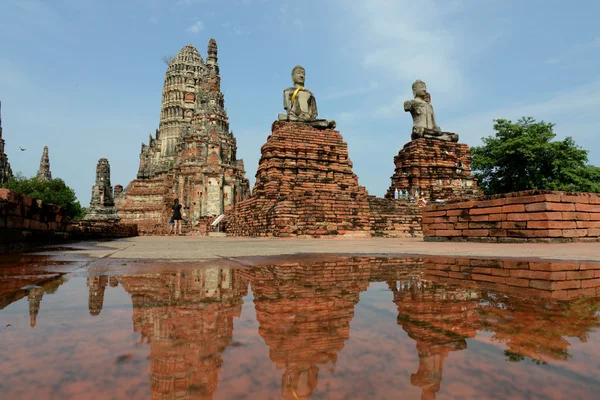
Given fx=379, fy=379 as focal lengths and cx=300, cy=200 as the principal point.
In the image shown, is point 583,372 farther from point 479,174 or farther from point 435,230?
point 479,174

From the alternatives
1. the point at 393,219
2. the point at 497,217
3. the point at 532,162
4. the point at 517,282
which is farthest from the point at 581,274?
the point at 532,162

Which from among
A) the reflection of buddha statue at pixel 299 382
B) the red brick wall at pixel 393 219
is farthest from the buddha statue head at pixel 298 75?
the reflection of buddha statue at pixel 299 382

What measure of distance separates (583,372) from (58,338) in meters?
0.98

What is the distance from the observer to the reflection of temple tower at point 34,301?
38.0 inches

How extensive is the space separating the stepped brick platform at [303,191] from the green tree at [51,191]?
2987 centimetres

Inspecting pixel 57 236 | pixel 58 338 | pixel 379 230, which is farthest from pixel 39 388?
pixel 379 230

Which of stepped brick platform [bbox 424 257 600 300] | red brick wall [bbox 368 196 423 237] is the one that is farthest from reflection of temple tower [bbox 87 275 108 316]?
red brick wall [bbox 368 196 423 237]

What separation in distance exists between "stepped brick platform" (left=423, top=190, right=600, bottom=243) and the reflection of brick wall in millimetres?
5632

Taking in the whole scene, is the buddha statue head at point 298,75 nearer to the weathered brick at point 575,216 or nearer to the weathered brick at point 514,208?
the weathered brick at point 514,208

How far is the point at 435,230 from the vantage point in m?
5.95

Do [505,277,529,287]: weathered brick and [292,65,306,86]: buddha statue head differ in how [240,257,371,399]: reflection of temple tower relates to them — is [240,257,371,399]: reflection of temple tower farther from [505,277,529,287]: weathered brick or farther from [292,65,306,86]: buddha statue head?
[292,65,306,86]: buddha statue head

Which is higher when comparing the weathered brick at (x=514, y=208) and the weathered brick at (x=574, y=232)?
the weathered brick at (x=514, y=208)

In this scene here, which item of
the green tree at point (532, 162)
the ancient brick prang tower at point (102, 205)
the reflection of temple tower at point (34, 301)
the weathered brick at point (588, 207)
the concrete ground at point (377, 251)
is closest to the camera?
the reflection of temple tower at point (34, 301)

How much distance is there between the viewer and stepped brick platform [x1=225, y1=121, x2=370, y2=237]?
8.32 metres
